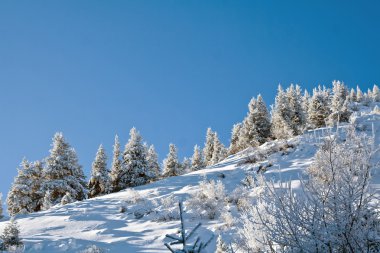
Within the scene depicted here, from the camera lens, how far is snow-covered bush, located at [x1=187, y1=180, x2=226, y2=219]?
517 inches

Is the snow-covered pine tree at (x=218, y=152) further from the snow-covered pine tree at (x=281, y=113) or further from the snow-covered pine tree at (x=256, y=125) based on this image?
the snow-covered pine tree at (x=281, y=113)

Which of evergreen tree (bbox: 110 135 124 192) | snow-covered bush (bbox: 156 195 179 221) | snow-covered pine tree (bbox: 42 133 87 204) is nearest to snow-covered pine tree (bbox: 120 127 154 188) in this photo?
evergreen tree (bbox: 110 135 124 192)

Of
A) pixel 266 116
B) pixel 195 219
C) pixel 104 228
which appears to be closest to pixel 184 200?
pixel 195 219

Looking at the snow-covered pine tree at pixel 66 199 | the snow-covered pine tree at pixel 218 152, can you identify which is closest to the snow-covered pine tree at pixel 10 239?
the snow-covered pine tree at pixel 66 199

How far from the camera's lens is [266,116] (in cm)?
3550

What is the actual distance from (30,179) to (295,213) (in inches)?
1134

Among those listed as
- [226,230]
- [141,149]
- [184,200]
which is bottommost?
[226,230]

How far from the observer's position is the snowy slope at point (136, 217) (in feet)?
37.8

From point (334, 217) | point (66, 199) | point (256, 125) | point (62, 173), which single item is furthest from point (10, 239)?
point (256, 125)

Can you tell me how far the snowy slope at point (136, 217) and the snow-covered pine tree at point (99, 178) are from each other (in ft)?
42.3

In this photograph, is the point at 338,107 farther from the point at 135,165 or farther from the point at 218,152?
the point at 135,165

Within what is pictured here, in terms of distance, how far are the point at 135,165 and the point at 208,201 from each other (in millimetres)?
18187

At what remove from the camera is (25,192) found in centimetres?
2703

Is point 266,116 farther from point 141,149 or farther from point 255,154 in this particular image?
point 255,154
